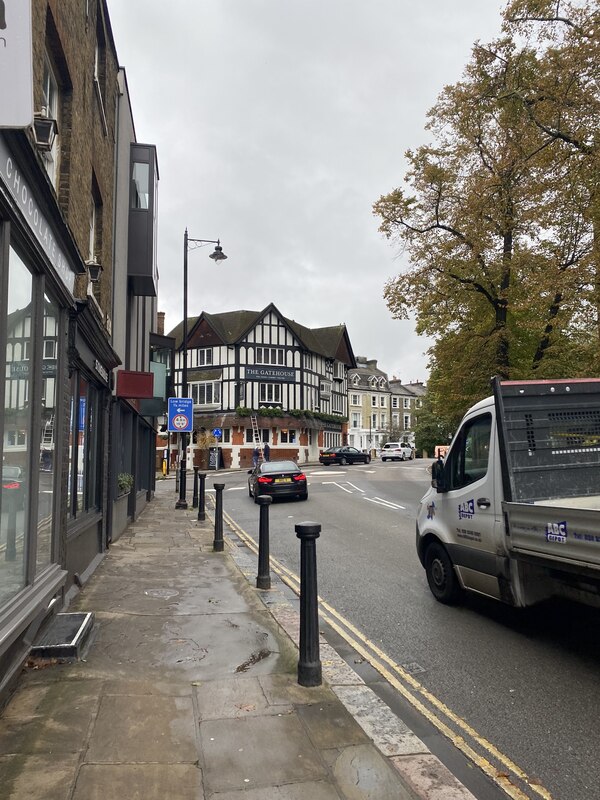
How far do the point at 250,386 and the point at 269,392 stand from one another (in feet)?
6.27

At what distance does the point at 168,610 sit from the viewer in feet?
21.3

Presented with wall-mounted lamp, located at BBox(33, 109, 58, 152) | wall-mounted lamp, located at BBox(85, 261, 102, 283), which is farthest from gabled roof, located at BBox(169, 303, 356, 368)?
wall-mounted lamp, located at BBox(33, 109, 58, 152)

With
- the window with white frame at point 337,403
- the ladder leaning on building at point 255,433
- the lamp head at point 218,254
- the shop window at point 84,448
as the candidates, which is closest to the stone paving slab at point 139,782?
the shop window at point 84,448

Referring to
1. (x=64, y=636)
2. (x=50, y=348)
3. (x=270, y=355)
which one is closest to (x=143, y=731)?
(x=64, y=636)

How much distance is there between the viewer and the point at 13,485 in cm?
446

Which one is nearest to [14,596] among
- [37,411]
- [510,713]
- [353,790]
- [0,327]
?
[37,411]

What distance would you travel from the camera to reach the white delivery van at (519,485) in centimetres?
518

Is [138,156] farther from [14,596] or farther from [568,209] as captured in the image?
[14,596]

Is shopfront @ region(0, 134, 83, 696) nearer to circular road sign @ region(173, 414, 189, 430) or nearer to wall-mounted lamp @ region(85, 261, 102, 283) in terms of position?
wall-mounted lamp @ region(85, 261, 102, 283)

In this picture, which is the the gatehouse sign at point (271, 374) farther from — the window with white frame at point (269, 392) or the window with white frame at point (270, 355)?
Answer: the window with white frame at point (270, 355)

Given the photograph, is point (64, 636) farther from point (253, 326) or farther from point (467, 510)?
point (253, 326)

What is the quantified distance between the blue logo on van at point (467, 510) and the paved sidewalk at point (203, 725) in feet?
6.47

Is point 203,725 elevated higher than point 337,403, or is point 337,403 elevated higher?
point 337,403

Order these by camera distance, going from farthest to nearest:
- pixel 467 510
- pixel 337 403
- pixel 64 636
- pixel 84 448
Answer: pixel 337 403 → pixel 84 448 → pixel 467 510 → pixel 64 636
